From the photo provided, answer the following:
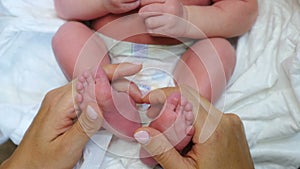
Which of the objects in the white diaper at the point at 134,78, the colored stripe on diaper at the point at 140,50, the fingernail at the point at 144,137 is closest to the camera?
the fingernail at the point at 144,137

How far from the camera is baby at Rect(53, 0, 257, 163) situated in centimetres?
76

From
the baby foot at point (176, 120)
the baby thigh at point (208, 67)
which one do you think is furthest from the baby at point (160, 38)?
the baby foot at point (176, 120)

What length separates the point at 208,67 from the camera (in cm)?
77

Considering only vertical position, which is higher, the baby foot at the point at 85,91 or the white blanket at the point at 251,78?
the baby foot at the point at 85,91

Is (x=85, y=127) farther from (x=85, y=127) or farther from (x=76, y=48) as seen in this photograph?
(x=76, y=48)

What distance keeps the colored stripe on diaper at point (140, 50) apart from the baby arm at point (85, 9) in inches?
2.5

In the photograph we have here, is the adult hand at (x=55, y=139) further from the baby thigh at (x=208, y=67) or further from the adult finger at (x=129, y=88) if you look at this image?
the baby thigh at (x=208, y=67)

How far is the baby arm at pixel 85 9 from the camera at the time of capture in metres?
0.81

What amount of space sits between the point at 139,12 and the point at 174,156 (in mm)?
259

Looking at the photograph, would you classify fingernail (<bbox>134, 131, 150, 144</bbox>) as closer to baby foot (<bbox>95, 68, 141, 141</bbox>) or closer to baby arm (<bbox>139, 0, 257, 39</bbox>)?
baby foot (<bbox>95, 68, 141, 141</bbox>)

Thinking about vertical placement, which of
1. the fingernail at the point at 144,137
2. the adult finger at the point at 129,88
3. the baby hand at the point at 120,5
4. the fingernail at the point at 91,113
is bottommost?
the adult finger at the point at 129,88

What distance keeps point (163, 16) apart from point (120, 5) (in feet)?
0.27

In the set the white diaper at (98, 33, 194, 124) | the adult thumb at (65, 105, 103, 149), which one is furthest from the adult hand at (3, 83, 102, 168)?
the white diaper at (98, 33, 194, 124)

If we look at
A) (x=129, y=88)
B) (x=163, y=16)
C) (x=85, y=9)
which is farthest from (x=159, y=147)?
(x=85, y=9)
